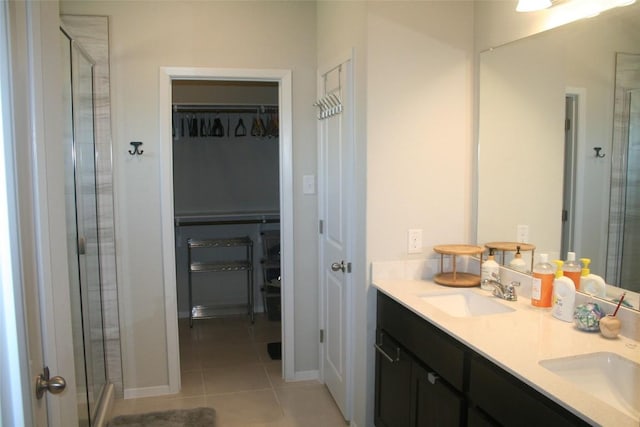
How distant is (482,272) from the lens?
2.42m

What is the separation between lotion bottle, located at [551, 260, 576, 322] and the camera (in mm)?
1903

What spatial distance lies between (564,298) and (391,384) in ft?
2.95

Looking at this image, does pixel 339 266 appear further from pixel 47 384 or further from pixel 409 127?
pixel 47 384

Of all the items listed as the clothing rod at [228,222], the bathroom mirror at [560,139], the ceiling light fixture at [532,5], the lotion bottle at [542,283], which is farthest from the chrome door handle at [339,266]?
the clothing rod at [228,222]

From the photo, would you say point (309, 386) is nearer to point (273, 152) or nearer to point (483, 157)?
point (483, 157)

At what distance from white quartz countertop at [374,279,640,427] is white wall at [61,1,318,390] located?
161cm

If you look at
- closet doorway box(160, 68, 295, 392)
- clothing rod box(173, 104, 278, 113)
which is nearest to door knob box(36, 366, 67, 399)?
closet doorway box(160, 68, 295, 392)

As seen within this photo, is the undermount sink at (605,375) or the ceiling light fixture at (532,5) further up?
the ceiling light fixture at (532,5)

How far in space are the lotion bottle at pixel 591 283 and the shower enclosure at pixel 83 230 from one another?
86.6 inches

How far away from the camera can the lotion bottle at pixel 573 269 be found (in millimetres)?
2002

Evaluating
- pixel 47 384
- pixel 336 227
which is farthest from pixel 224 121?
pixel 47 384

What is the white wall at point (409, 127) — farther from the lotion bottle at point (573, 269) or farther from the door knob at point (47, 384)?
the door knob at point (47, 384)

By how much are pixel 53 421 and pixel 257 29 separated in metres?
2.68

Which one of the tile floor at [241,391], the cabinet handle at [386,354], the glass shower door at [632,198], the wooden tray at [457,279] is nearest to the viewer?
the glass shower door at [632,198]
